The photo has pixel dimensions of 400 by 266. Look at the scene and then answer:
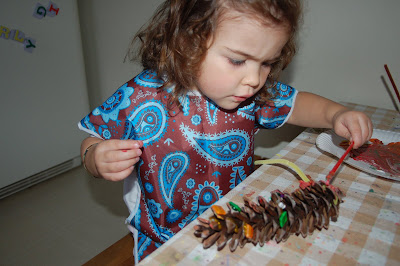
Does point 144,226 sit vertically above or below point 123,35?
below

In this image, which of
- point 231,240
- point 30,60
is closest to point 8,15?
point 30,60

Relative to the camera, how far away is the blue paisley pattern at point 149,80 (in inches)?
28.6

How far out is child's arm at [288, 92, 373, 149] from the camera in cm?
67

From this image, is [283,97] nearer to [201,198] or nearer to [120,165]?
[201,198]

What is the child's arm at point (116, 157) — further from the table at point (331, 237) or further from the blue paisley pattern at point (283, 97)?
the blue paisley pattern at point (283, 97)

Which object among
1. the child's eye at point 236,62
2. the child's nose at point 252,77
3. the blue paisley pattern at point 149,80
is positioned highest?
the child's eye at point 236,62

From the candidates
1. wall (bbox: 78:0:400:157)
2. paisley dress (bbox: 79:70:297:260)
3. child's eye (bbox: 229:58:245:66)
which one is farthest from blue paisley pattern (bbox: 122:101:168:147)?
wall (bbox: 78:0:400:157)

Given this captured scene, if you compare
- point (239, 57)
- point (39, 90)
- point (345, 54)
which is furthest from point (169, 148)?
point (39, 90)

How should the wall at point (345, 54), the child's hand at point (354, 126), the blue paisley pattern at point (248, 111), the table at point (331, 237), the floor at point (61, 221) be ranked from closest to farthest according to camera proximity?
the table at point (331, 237) < the child's hand at point (354, 126) < the blue paisley pattern at point (248, 111) < the wall at point (345, 54) < the floor at point (61, 221)

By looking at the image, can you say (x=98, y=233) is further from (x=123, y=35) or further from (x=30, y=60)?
(x=123, y=35)

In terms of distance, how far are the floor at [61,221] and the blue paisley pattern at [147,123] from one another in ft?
2.34

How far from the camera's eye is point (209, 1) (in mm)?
582

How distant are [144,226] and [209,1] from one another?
0.50 meters

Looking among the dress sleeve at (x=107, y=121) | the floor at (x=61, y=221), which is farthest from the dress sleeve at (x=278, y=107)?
the floor at (x=61, y=221)
